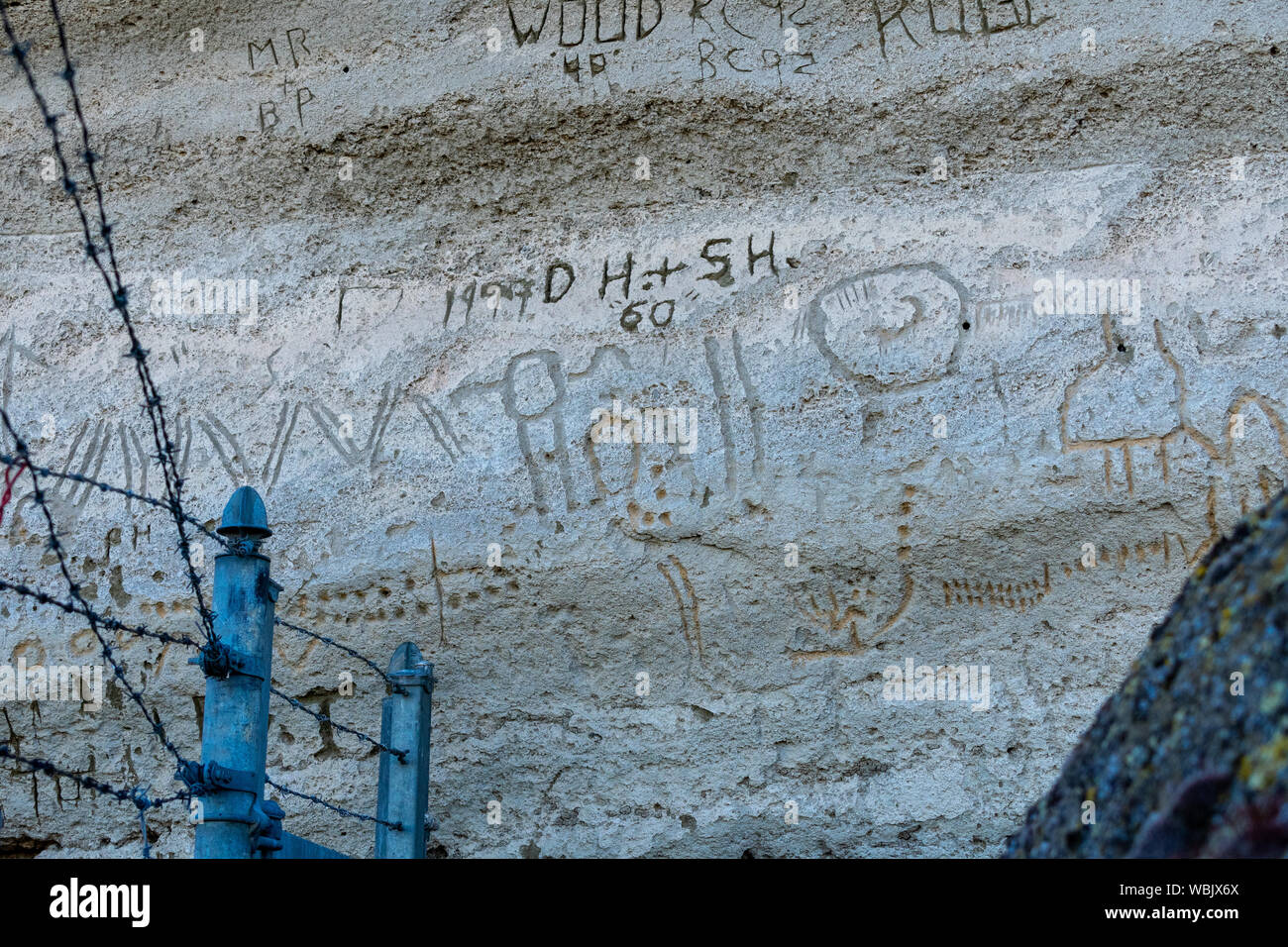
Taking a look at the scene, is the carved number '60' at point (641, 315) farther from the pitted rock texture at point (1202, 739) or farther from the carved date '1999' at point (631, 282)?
the pitted rock texture at point (1202, 739)

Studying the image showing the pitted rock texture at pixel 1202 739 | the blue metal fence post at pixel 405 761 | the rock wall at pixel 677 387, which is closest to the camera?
the pitted rock texture at pixel 1202 739

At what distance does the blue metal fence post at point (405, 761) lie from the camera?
3.99 metres

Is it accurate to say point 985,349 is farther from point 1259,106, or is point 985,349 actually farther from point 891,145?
point 1259,106

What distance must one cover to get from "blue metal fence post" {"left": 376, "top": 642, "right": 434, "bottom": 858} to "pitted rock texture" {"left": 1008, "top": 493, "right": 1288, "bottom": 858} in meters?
2.51

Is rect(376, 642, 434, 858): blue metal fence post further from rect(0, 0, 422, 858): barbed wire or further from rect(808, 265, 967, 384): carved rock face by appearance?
rect(808, 265, 967, 384): carved rock face

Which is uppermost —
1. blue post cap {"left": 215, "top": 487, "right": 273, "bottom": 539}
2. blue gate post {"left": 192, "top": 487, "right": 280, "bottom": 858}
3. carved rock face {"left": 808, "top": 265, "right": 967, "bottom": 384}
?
carved rock face {"left": 808, "top": 265, "right": 967, "bottom": 384}

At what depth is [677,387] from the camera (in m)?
4.94

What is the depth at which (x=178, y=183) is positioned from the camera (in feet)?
18.5

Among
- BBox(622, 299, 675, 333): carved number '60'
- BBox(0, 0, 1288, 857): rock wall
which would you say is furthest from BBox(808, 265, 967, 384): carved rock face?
BBox(622, 299, 675, 333): carved number '60'

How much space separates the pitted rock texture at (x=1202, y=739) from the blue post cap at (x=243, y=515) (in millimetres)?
1690

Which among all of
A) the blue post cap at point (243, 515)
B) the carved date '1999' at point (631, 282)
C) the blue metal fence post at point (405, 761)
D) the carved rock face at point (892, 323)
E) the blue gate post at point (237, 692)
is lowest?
the blue metal fence post at point (405, 761)

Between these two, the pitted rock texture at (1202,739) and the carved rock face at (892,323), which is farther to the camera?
the carved rock face at (892,323)

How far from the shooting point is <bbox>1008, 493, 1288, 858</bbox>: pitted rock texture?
1326 mm

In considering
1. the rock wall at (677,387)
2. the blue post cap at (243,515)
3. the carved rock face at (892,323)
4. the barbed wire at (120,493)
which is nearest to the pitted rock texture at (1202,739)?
the barbed wire at (120,493)
